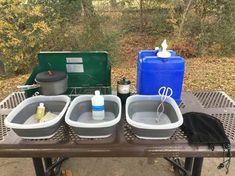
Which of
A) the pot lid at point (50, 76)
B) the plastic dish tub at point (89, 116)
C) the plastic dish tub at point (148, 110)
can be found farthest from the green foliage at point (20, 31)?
the plastic dish tub at point (148, 110)

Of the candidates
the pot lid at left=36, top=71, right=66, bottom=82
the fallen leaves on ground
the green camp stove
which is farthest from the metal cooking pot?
the fallen leaves on ground

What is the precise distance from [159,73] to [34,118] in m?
0.75

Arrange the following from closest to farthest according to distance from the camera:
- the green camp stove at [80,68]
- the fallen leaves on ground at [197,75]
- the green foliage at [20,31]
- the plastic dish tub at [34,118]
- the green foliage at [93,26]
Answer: the plastic dish tub at [34,118] < the green camp stove at [80,68] < the fallen leaves on ground at [197,75] < the green foliage at [20,31] < the green foliage at [93,26]

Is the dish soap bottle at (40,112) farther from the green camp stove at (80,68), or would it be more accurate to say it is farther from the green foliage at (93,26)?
the green foliage at (93,26)

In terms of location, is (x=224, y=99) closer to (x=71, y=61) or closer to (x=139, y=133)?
(x=139, y=133)

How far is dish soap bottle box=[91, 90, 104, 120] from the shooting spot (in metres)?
1.35

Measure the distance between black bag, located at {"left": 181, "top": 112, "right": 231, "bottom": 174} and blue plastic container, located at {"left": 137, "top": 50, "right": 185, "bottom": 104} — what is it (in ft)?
0.63

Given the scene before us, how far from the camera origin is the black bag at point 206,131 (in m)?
1.24

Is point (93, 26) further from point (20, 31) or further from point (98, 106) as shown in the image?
point (98, 106)

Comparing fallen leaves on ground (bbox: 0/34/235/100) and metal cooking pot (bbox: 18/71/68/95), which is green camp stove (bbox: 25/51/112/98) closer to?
metal cooking pot (bbox: 18/71/68/95)

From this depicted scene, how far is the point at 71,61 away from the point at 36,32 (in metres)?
2.76

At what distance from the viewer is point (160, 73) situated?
1405 millimetres

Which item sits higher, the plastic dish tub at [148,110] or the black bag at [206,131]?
the plastic dish tub at [148,110]

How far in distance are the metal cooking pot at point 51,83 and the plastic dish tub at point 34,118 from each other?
4 centimetres
